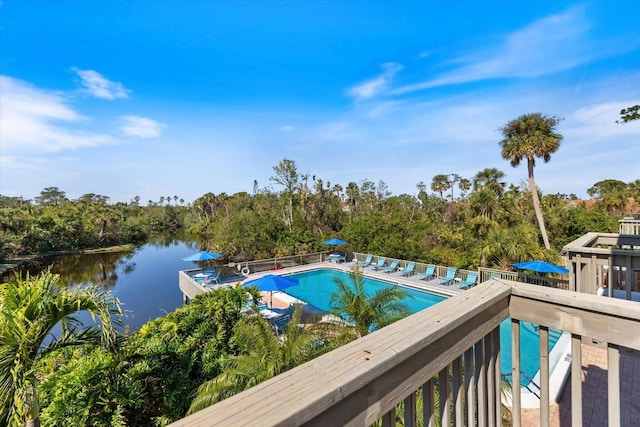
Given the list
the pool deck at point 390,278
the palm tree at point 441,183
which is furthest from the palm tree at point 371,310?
the palm tree at point 441,183

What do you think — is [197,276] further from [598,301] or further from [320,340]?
[598,301]

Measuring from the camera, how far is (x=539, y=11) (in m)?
6.98

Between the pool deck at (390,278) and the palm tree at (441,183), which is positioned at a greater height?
the palm tree at (441,183)

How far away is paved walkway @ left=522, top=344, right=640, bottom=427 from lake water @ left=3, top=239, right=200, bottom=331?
11139mm

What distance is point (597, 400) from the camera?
12.4 feet

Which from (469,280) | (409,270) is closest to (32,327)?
(469,280)

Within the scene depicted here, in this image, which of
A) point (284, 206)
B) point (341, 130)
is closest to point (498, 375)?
point (341, 130)

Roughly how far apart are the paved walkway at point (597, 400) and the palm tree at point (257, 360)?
125 inches

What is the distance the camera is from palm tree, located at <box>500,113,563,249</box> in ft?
47.5

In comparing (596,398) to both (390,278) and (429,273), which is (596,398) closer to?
(429,273)

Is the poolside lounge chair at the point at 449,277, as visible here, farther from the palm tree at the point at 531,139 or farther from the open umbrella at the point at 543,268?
the palm tree at the point at 531,139

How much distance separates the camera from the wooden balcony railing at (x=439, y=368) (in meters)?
0.56

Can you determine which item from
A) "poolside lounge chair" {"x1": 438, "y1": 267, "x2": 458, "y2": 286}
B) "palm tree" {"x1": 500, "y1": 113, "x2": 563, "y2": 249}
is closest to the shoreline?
"poolside lounge chair" {"x1": 438, "y1": 267, "x2": 458, "y2": 286}

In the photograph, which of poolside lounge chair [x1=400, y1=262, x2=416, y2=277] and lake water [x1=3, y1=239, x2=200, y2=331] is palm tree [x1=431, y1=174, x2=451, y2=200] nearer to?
poolside lounge chair [x1=400, y1=262, x2=416, y2=277]
